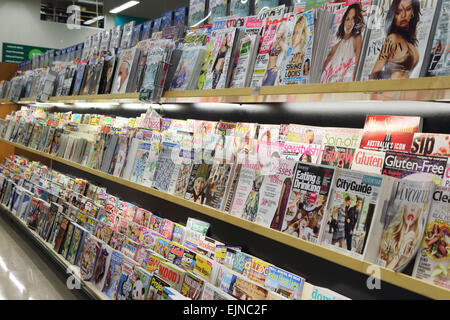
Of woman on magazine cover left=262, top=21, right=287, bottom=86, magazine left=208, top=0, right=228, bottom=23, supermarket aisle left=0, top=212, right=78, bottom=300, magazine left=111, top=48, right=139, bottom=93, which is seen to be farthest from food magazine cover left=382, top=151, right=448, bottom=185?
supermarket aisle left=0, top=212, right=78, bottom=300

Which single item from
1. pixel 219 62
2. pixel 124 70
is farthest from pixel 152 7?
pixel 219 62

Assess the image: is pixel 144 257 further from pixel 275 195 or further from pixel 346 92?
pixel 346 92

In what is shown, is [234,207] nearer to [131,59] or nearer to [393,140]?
[393,140]

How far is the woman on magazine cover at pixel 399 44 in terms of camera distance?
130 centimetres

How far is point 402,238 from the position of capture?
49.3 inches

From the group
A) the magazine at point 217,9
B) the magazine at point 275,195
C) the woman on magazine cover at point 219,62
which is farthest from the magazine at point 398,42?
the magazine at point 217,9

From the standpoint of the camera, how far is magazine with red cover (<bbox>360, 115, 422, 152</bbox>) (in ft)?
4.94

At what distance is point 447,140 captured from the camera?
1377mm

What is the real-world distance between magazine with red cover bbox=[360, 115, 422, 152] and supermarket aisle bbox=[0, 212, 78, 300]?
270 centimetres

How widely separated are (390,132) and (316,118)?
0.51m

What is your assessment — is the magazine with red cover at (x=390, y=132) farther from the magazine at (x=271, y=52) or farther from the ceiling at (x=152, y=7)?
the ceiling at (x=152, y=7)

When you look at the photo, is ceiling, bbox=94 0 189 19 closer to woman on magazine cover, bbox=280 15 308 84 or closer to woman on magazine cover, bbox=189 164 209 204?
woman on magazine cover, bbox=189 164 209 204

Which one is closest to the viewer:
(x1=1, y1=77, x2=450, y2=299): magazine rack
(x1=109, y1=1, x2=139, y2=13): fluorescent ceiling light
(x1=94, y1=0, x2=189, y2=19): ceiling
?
(x1=1, y1=77, x2=450, y2=299): magazine rack
